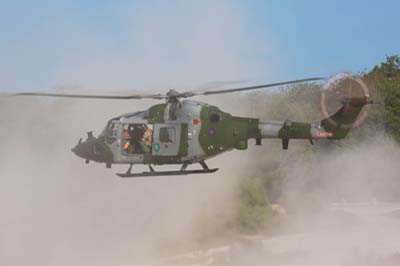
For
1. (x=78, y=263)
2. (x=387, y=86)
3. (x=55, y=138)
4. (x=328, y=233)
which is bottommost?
(x=78, y=263)

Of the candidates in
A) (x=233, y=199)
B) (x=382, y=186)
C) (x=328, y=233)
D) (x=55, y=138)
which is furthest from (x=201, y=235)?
(x=382, y=186)

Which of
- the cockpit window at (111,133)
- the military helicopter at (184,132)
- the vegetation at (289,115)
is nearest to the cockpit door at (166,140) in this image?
the military helicopter at (184,132)

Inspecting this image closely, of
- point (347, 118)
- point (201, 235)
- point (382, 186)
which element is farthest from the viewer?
point (382, 186)

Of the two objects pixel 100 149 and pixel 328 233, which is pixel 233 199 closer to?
pixel 328 233

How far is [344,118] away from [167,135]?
3.21m

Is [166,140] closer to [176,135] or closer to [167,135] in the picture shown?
[167,135]

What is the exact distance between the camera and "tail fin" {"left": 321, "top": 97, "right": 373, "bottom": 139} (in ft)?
41.6

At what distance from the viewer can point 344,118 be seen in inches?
504

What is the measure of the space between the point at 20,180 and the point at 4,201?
49.5 inches

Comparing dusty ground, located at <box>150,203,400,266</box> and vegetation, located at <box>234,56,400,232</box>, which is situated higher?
vegetation, located at <box>234,56,400,232</box>

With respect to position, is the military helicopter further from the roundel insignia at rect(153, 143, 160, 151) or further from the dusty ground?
the dusty ground

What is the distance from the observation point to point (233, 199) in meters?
25.4

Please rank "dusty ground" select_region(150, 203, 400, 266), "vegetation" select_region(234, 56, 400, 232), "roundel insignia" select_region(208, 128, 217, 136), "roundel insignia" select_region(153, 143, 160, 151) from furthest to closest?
"vegetation" select_region(234, 56, 400, 232) < "dusty ground" select_region(150, 203, 400, 266) < "roundel insignia" select_region(208, 128, 217, 136) < "roundel insignia" select_region(153, 143, 160, 151)

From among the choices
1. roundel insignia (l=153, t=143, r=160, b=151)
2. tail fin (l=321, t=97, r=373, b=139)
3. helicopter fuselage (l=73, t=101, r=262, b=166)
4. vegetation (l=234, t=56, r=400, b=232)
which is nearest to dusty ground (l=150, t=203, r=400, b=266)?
vegetation (l=234, t=56, r=400, b=232)
